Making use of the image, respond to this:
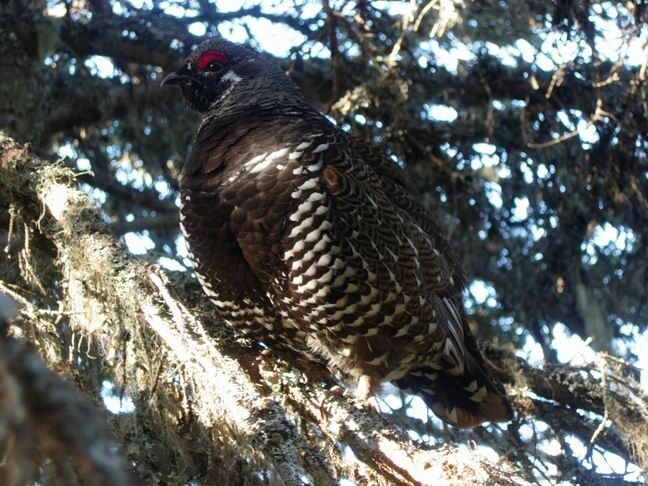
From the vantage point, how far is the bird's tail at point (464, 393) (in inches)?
181

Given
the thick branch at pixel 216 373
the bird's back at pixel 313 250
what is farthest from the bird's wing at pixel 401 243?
the thick branch at pixel 216 373

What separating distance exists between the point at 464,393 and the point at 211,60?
2.55 metres

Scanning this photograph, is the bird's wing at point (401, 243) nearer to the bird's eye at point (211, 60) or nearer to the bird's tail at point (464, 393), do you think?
the bird's tail at point (464, 393)

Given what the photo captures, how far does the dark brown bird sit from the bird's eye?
0.87 m

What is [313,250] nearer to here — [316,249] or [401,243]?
[316,249]

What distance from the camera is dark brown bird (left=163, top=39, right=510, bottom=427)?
12.3 ft

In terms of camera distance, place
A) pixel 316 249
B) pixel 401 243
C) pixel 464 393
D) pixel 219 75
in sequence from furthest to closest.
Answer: pixel 219 75 → pixel 464 393 → pixel 401 243 → pixel 316 249

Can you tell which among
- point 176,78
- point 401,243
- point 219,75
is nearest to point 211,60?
point 219,75

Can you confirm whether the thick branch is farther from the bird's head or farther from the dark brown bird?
the bird's head

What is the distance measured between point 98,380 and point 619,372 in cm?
278

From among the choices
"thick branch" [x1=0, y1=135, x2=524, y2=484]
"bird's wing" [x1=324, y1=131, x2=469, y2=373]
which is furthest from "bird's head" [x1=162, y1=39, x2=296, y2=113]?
"thick branch" [x1=0, y1=135, x2=524, y2=484]

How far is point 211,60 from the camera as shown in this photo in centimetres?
528

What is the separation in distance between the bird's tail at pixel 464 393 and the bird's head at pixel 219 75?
74.1 inches

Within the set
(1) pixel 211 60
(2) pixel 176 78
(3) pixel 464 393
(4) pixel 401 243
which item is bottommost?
(3) pixel 464 393
